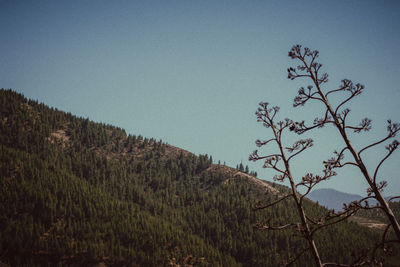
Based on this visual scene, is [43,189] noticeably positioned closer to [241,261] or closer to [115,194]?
[115,194]

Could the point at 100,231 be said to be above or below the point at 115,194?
below

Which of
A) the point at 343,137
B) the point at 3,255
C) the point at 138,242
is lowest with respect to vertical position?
the point at 3,255

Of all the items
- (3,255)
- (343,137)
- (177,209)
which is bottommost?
(3,255)

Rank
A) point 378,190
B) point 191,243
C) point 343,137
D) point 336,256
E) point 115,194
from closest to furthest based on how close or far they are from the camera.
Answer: point 378,190
point 343,137
point 336,256
point 191,243
point 115,194

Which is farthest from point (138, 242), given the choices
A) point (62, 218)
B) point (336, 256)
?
point (336, 256)

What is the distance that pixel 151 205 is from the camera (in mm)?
183625

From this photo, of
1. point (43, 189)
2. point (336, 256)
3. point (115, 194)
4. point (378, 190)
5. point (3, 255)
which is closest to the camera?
point (378, 190)

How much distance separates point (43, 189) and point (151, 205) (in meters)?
70.9

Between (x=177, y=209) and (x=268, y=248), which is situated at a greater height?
(x=177, y=209)

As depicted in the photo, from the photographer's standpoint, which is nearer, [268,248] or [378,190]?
[378,190]

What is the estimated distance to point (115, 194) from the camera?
602 feet

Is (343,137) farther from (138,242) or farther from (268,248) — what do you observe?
(268,248)

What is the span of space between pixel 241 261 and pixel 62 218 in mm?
107360

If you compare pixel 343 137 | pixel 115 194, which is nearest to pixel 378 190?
pixel 343 137
